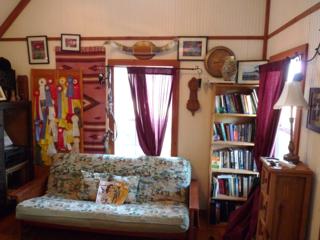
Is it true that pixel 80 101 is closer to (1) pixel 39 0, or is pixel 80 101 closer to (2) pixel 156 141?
(2) pixel 156 141

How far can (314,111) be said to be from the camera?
1684 mm

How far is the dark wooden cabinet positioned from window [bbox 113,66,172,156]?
1.21m

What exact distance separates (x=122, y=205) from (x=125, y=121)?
109cm

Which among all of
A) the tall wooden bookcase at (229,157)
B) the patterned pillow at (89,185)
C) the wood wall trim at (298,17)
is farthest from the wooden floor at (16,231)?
the wood wall trim at (298,17)

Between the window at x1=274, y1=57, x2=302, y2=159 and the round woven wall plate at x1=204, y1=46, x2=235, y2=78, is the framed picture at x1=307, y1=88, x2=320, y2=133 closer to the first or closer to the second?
the window at x1=274, y1=57, x2=302, y2=159

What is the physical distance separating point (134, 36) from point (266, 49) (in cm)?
159

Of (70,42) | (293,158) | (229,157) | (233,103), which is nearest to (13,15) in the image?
(70,42)

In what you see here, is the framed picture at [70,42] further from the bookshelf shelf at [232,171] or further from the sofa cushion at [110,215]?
the bookshelf shelf at [232,171]

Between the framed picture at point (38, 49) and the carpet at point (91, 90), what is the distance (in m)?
0.17

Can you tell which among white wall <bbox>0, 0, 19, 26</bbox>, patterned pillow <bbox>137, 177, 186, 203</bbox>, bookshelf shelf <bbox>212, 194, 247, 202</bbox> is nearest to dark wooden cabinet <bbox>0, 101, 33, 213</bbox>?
white wall <bbox>0, 0, 19, 26</bbox>

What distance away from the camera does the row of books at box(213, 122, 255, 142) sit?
287cm

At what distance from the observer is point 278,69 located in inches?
83.2

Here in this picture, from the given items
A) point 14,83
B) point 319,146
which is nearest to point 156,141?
point 319,146

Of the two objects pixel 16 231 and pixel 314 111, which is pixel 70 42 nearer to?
pixel 16 231
